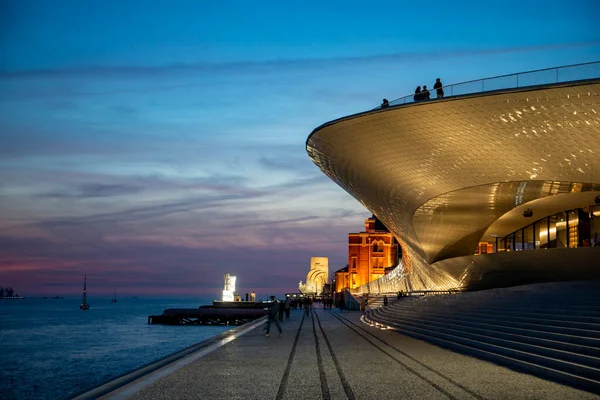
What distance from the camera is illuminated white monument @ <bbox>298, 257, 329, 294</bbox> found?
120 meters

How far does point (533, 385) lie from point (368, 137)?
1762cm

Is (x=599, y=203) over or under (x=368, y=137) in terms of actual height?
under

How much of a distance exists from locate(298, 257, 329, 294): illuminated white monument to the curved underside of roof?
8167cm

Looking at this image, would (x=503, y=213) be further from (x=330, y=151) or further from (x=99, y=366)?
(x=99, y=366)

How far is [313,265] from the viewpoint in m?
121

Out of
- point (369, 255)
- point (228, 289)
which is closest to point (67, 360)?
point (228, 289)

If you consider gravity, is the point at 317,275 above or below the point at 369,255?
below

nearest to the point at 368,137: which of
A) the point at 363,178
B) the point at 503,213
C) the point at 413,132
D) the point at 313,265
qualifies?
the point at 413,132

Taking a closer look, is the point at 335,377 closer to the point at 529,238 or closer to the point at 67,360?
the point at 529,238

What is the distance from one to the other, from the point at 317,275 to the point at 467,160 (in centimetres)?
9648

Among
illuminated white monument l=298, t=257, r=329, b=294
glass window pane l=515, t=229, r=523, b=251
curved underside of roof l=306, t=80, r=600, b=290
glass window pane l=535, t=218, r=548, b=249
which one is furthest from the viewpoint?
illuminated white monument l=298, t=257, r=329, b=294

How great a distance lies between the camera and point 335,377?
35.7 ft

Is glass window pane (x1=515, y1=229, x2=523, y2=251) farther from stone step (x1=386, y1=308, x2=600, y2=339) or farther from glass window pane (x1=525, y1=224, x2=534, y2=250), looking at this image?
stone step (x1=386, y1=308, x2=600, y2=339)

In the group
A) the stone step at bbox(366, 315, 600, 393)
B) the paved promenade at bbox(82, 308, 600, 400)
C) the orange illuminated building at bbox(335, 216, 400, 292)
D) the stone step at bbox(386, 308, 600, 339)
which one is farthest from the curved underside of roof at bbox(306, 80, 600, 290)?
the orange illuminated building at bbox(335, 216, 400, 292)
